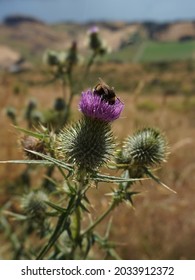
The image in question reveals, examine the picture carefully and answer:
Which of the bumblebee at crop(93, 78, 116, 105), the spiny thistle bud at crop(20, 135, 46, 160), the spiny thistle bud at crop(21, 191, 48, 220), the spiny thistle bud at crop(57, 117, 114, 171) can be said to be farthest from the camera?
the spiny thistle bud at crop(21, 191, 48, 220)

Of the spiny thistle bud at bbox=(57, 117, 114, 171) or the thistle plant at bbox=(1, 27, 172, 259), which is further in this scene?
the spiny thistle bud at bbox=(57, 117, 114, 171)

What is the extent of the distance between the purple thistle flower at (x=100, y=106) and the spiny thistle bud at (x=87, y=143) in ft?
0.59

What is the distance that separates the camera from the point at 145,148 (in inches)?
127

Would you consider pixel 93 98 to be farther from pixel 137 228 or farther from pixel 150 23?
pixel 150 23

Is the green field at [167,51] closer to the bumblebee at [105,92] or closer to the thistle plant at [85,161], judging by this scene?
the thistle plant at [85,161]

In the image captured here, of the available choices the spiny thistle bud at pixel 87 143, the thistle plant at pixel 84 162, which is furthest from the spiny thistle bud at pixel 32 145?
the spiny thistle bud at pixel 87 143

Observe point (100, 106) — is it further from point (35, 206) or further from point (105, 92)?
point (35, 206)

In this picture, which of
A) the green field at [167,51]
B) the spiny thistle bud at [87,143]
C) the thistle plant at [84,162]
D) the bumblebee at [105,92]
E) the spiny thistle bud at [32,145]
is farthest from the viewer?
the green field at [167,51]

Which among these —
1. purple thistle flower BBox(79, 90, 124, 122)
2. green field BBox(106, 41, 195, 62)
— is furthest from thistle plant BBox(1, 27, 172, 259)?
Result: green field BBox(106, 41, 195, 62)

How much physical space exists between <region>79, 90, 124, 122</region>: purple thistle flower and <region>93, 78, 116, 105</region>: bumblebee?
0.06 feet

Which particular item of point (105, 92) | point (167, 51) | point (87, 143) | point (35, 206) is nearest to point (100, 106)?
point (105, 92)

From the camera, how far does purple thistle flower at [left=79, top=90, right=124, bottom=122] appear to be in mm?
2682

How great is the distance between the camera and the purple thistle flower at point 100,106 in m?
2.68

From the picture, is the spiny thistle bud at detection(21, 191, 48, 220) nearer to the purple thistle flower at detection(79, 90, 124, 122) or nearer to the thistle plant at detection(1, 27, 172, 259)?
the thistle plant at detection(1, 27, 172, 259)
